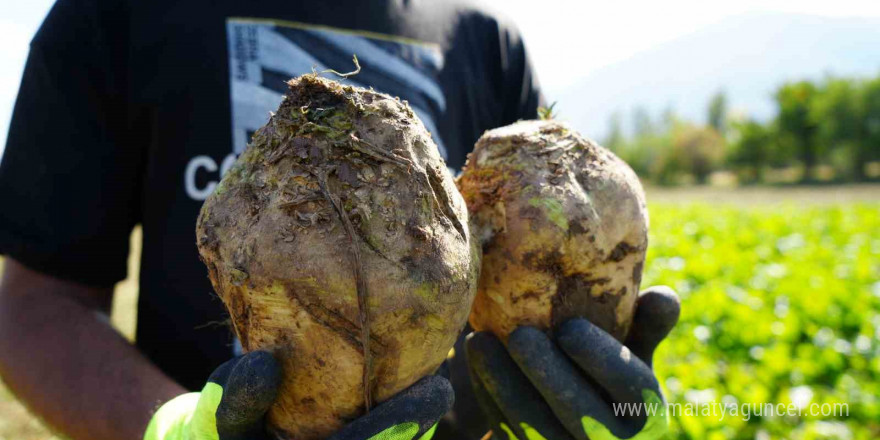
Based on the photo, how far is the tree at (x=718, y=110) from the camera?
82062 millimetres

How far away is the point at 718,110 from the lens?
271 ft

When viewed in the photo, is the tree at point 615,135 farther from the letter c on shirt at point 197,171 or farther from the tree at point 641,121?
the letter c on shirt at point 197,171

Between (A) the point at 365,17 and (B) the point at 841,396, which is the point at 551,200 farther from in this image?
(B) the point at 841,396

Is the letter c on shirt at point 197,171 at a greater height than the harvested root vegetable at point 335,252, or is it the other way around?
the harvested root vegetable at point 335,252

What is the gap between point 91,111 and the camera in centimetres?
199

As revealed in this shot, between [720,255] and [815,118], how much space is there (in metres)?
44.7

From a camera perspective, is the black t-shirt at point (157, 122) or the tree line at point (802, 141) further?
the tree line at point (802, 141)

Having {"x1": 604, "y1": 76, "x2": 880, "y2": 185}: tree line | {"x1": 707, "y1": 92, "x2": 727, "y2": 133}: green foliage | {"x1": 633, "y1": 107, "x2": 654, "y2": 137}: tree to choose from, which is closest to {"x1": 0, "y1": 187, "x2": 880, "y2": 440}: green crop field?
{"x1": 604, "y1": 76, "x2": 880, "y2": 185}: tree line

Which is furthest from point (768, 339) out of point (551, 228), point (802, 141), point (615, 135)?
point (615, 135)

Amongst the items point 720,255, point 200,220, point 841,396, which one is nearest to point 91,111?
point 200,220

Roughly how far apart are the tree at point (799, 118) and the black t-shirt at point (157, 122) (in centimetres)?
5382

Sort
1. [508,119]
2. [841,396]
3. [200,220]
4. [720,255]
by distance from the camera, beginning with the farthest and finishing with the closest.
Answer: [720,255] < [841,396] < [508,119] < [200,220]

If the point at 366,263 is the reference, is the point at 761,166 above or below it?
below

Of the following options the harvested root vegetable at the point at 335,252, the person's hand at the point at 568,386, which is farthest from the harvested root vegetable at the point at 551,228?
the harvested root vegetable at the point at 335,252
